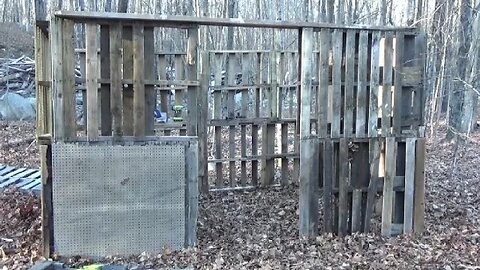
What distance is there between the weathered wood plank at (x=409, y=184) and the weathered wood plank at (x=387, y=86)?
1.13 feet

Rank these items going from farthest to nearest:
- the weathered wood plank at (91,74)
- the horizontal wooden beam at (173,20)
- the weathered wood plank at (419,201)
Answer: the weathered wood plank at (419,201)
the weathered wood plank at (91,74)
the horizontal wooden beam at (173,20)

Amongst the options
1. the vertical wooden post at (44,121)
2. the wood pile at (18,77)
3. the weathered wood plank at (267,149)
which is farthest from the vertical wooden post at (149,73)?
the wood pile at (18,77)

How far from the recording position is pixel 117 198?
19.7ft

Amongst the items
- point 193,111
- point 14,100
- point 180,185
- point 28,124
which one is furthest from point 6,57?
point 180,185

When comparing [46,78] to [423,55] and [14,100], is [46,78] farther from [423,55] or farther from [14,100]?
[14,100]

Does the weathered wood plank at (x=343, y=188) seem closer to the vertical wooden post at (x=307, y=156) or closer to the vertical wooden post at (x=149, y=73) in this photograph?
the vertical wooden post at (x=307, y=156)

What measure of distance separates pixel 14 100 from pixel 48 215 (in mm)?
13534

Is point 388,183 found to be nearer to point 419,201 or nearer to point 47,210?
point 419,201

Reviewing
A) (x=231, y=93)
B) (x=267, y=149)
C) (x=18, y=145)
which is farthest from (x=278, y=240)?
(x=18, y=145)

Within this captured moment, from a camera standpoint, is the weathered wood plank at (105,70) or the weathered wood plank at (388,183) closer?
the weathered wood plank at (105,70)

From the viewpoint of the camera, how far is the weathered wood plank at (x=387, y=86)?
6852mm

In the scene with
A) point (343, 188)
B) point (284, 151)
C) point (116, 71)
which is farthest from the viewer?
point (284, 151)

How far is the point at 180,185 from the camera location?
20.2 ft

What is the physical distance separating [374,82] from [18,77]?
16.9 metres
